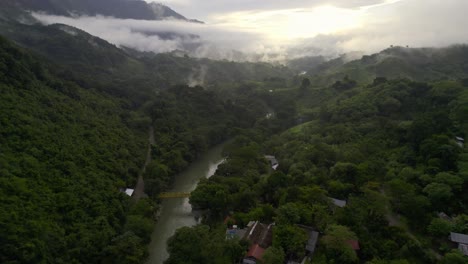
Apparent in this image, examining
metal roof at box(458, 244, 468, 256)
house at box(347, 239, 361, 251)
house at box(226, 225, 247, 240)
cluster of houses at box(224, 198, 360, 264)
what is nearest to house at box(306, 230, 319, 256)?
cluster of houses at box(224, 198, 360, 264)

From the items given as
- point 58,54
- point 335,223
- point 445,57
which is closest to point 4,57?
point 335,223

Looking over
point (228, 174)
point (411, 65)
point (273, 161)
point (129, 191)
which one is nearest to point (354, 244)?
point (228, 174)

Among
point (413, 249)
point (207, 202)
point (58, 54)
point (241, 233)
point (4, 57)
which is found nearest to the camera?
point (413, 249)

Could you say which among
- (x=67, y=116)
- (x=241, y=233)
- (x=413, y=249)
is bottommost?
(x=241, y=233)

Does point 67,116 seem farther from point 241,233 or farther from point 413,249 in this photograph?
point 413,249

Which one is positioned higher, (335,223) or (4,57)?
(4,57)

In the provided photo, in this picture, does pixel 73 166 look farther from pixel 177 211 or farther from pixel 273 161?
pixel 273 161

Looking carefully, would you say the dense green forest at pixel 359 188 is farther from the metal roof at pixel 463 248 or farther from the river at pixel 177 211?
the river at pixel 177 211
